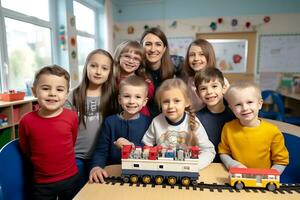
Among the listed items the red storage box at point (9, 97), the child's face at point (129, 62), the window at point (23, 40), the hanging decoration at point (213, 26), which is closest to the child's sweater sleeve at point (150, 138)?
the child's face at point (129, 62)

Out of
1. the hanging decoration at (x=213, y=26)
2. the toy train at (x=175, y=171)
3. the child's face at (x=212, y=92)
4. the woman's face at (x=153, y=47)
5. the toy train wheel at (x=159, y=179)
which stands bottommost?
the toy train wheel at (x=159, y=179)

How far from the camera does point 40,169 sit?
110 centimetres

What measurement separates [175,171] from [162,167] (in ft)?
0.18

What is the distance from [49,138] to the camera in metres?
1.11

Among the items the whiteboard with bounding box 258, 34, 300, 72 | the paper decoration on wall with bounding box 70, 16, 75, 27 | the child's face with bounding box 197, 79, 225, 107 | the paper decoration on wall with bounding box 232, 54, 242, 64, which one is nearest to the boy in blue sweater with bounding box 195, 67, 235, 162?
the child's face with bounding box 197, 79, 225, 107

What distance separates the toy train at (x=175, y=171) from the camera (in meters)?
0.92

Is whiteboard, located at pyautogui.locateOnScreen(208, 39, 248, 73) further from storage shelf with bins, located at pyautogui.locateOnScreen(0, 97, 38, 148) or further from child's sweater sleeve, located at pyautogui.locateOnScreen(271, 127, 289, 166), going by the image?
child's sweater sleeve, located at pyautogui.locateOnScreen(271, 127, 289, 166)

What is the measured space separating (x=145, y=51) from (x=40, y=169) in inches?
44.8

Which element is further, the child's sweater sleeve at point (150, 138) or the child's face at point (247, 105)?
the child's sweater sleeve at point (150, 138)

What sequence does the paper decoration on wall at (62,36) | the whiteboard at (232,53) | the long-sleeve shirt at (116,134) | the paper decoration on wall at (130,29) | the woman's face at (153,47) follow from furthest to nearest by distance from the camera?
1. the paper decoration on wall at (130,29)
2. the whiteboard at (232,53)
3. the paper decoration on wall at (62,36)
4. the woman's face at (153,47)
5. the long-sleeve shirt at (116,134)

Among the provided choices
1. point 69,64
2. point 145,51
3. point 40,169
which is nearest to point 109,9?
point 69,64

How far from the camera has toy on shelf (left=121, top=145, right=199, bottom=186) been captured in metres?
0.94

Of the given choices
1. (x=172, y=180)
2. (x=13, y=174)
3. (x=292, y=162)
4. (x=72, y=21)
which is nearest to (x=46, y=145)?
(x=13, y=174)

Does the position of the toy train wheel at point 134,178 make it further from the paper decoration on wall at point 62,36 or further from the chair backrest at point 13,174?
the paper decoration on wall at point 62,36
